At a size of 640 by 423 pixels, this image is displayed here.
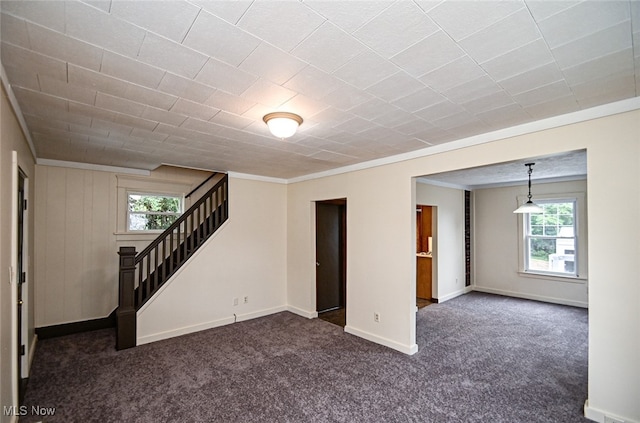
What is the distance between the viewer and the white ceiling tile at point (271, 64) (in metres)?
1.72

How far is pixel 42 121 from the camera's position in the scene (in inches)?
112

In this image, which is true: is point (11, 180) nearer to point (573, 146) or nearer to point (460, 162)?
point (460, 162)

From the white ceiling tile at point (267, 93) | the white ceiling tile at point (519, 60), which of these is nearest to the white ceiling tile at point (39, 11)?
the white ceiling tile at point (267, 93)

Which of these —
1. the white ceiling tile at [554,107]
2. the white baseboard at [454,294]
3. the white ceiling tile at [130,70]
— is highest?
the white ceiling tile at [130,70]

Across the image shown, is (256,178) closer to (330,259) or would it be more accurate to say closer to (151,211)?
(151,211)

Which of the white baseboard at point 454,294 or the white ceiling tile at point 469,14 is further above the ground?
the white ceiling tile at point 469,14

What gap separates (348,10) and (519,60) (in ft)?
3.76

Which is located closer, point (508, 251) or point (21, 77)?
point (21, 77)

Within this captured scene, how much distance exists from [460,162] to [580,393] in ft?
8.35

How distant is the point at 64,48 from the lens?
1.69 meters

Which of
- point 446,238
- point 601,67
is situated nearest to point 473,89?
point 601,67

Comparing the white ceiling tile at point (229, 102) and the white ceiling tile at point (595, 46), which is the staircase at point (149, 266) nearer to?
the white ceiling tile at point (229, 102)

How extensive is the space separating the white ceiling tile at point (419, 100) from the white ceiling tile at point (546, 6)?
2.62ft

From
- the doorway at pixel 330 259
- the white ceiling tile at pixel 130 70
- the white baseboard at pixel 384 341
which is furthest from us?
the doorway at pixel 330 259
